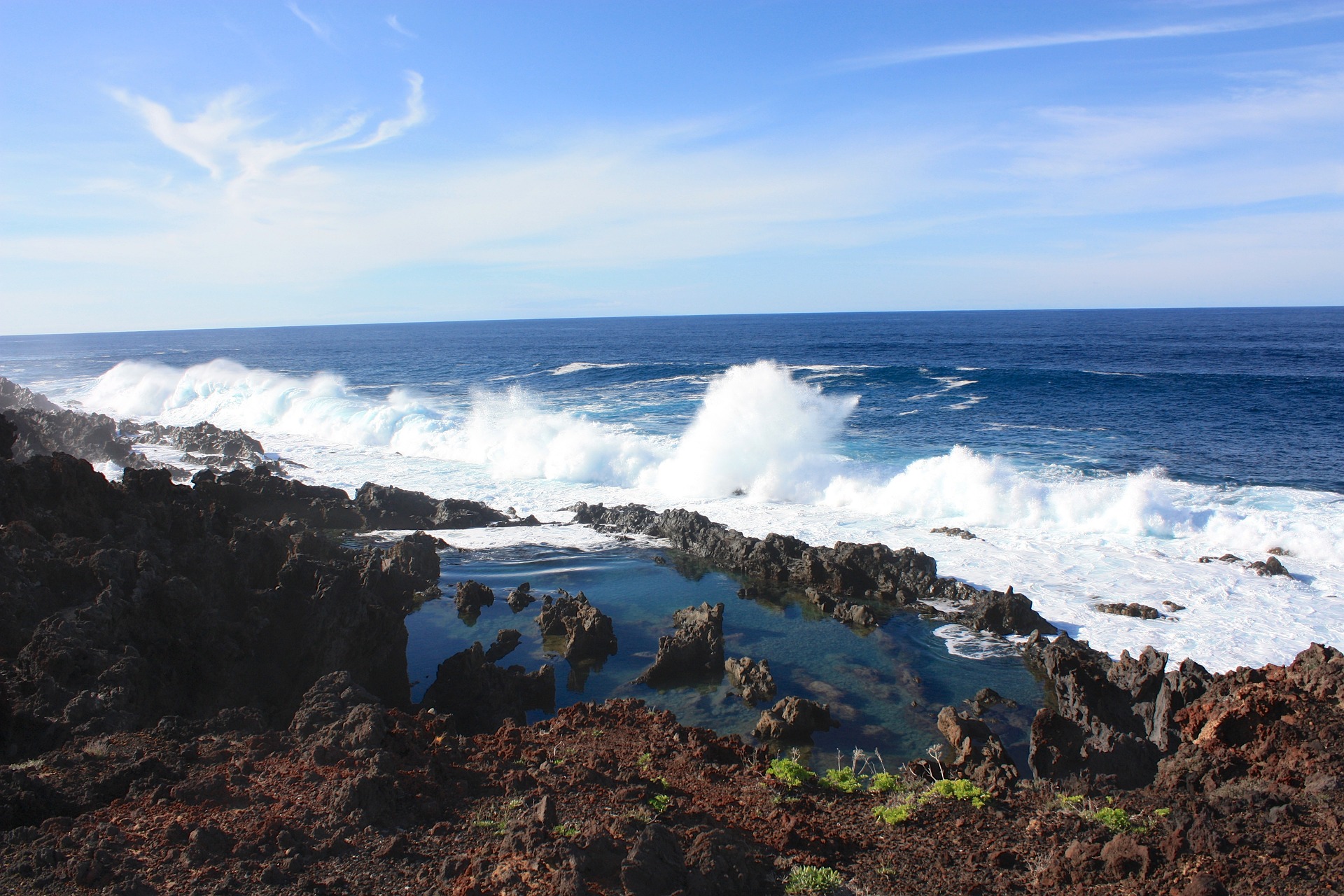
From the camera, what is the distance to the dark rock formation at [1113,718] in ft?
30.0

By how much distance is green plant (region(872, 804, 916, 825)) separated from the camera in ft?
24.5

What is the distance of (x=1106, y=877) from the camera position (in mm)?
6098

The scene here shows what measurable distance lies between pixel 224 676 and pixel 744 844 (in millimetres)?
8016

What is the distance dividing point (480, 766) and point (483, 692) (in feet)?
10.6

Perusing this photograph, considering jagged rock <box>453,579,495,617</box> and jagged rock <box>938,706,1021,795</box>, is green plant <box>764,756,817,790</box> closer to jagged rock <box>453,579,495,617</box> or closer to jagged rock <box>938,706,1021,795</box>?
jagged rock <box>938,706,1021,795</box>

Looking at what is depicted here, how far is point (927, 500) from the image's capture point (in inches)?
948

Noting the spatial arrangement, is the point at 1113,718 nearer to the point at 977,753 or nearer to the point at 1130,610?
the point at 977,753

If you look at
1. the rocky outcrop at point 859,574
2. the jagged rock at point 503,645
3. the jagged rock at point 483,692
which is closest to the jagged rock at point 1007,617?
the rocky outcrop at point 859,574

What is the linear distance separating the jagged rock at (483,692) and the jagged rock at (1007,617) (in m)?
8.75

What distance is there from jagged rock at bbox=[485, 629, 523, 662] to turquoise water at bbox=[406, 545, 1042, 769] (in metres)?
0.16

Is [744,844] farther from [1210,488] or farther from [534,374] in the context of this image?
[534,374]

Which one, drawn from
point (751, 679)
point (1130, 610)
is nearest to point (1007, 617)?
point (1130, 610)

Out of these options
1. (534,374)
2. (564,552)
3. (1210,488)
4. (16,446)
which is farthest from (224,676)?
(534,374)

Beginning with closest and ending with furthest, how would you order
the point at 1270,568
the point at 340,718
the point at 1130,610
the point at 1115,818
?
1. the point at 1115,818
2. the point at 340,718
3. the point at 1130,610
4. the point at 1270,568
